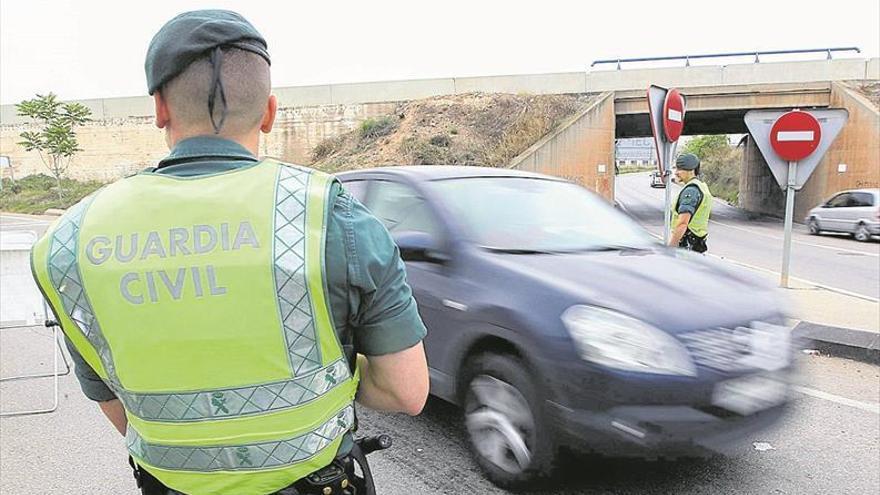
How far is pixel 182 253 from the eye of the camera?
1.11 meters

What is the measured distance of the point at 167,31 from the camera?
1.23 m

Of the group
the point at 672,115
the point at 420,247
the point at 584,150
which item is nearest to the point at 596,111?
the point at 584,150

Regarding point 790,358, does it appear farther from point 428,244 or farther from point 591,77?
point 591,77

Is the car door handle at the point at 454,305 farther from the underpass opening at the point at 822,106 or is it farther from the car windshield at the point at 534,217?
the underpass opening at the point at 822,106

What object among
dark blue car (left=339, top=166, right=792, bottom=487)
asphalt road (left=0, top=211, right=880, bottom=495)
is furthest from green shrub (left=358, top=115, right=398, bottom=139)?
dark blue car (left=339, top=166, right=792, bottom=487)

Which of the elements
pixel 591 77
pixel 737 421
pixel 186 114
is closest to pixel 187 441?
pixel 186 114

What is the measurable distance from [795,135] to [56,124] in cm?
3340

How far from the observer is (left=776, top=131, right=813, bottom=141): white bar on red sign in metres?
7.46

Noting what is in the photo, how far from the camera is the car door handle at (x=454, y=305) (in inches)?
131

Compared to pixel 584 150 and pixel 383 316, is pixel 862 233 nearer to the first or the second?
pixel 584 150

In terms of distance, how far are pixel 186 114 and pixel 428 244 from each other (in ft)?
8.02

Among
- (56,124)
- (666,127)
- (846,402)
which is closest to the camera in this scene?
(846,402)

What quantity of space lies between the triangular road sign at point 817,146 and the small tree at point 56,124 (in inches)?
1206

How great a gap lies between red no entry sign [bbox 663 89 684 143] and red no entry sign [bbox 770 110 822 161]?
4.66ft
